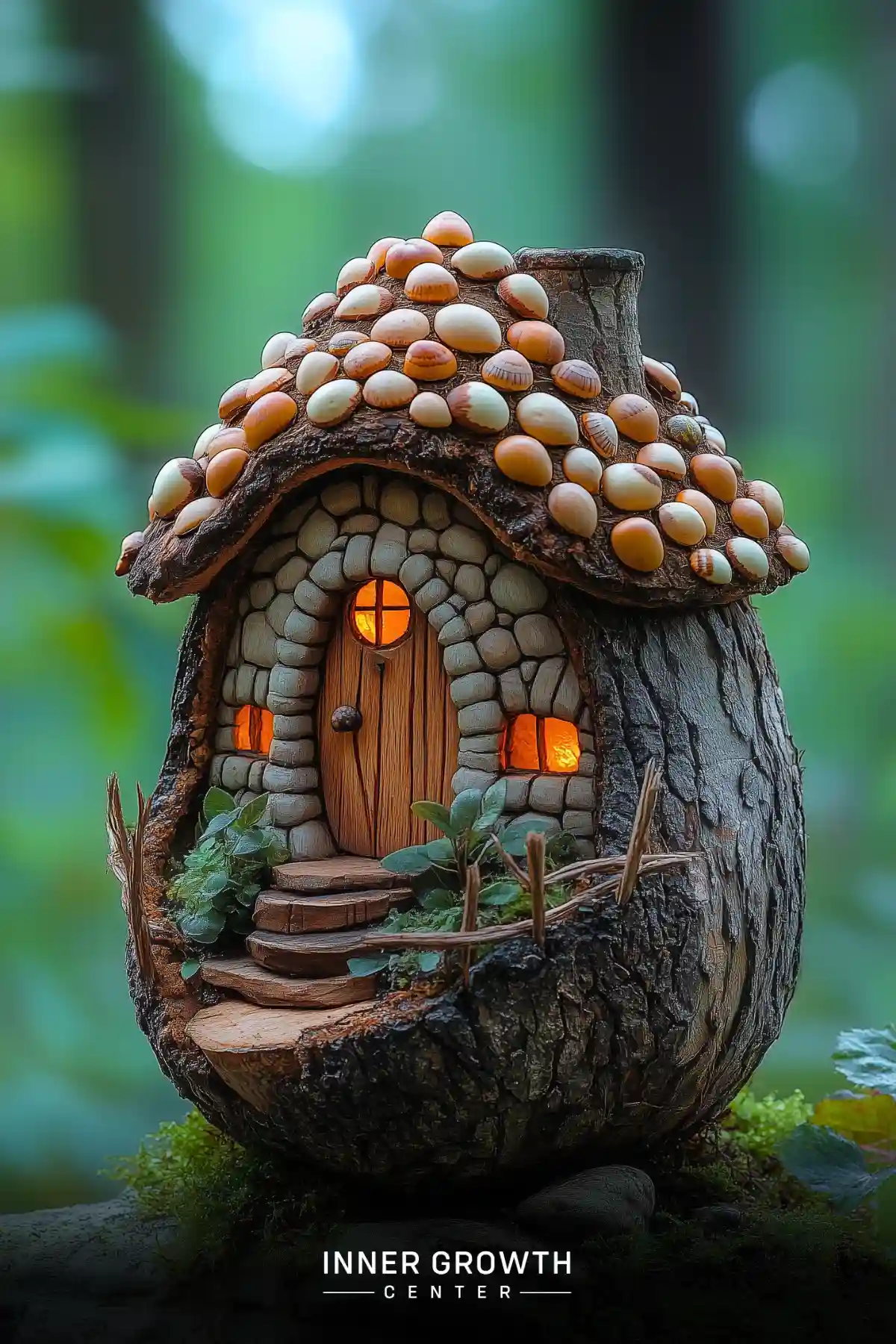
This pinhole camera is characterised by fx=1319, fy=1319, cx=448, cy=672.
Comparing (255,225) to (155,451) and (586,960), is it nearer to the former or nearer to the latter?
(155,451)

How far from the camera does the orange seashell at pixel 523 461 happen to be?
3.06m

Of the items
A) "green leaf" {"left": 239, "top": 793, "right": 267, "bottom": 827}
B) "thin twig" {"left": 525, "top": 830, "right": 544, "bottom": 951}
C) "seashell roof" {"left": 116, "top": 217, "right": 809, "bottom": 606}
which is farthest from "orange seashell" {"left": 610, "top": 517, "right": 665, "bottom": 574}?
"green leaf" {"left": 239, "top": 793, "right": 267, "bottom": 827}

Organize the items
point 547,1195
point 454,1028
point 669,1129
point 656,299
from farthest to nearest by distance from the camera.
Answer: point 656,299 < point 669,1129 < point 547,1195 < point 454,1028

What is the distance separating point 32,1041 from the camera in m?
5.55

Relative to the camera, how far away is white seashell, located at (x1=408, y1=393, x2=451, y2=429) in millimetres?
3098

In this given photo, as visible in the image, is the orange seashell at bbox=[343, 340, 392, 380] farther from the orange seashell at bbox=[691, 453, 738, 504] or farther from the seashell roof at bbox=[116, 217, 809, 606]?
the orange seashell at bbox=[691, 453, 738, 504]

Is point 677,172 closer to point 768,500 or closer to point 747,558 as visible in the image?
point 768,500

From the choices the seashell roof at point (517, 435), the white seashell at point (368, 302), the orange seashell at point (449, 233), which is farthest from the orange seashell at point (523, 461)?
the orange seashell at point (449, 233)

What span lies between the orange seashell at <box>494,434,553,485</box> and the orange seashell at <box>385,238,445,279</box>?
2.27 ft

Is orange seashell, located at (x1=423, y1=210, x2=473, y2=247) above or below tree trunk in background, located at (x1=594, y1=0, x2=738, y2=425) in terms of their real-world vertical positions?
below

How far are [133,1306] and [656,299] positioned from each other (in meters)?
3.98

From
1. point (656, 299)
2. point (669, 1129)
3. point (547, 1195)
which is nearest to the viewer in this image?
point (547, 1195)

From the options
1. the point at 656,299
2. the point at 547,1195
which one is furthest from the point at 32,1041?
the point at 656,299

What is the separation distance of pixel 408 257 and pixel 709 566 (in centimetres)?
114
